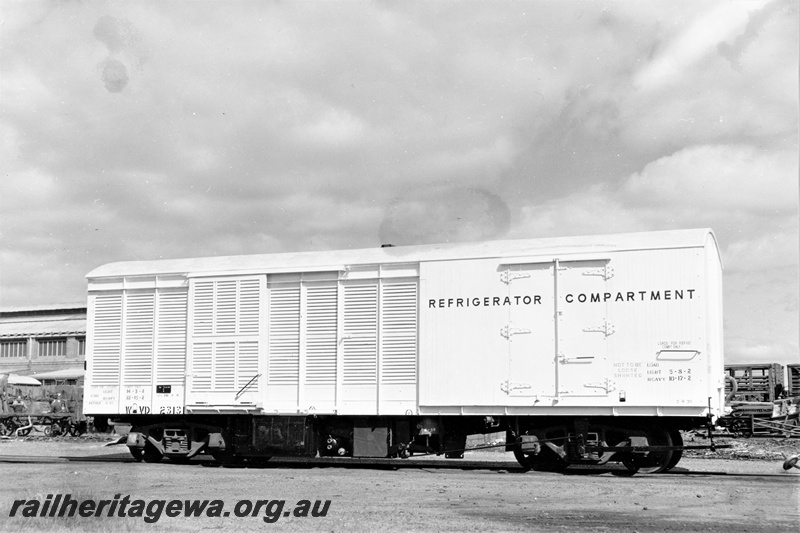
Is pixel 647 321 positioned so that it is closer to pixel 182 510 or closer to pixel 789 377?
pixel 182 510

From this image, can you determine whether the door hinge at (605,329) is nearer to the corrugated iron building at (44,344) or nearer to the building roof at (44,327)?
the corrugated iron building at (44,344)

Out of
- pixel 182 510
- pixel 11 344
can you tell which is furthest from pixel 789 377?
pixel 11 344

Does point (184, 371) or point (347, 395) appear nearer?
point (347, 395)

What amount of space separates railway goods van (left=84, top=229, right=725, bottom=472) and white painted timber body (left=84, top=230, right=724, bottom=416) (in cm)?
3

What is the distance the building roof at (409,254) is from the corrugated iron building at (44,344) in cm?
4515

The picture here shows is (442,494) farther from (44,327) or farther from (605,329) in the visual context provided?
(44,327)

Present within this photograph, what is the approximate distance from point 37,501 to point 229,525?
9.29 feet

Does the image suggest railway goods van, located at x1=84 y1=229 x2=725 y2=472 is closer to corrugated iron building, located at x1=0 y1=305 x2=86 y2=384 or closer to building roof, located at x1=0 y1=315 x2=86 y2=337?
corrugated iron building, located at x1=0 y1=305 x2=86 y2=384

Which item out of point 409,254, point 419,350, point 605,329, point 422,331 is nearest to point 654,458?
point 605,329

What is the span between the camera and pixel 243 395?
1802cm

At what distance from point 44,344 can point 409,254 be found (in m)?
55.0

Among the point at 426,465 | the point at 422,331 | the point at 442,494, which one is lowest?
the point at 426,465

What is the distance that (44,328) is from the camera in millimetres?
67375

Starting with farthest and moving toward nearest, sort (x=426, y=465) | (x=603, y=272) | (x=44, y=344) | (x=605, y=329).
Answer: (x=44, y=344) < (x=426, y=465) < (x=603, y=272) < (x=605, y=329)
